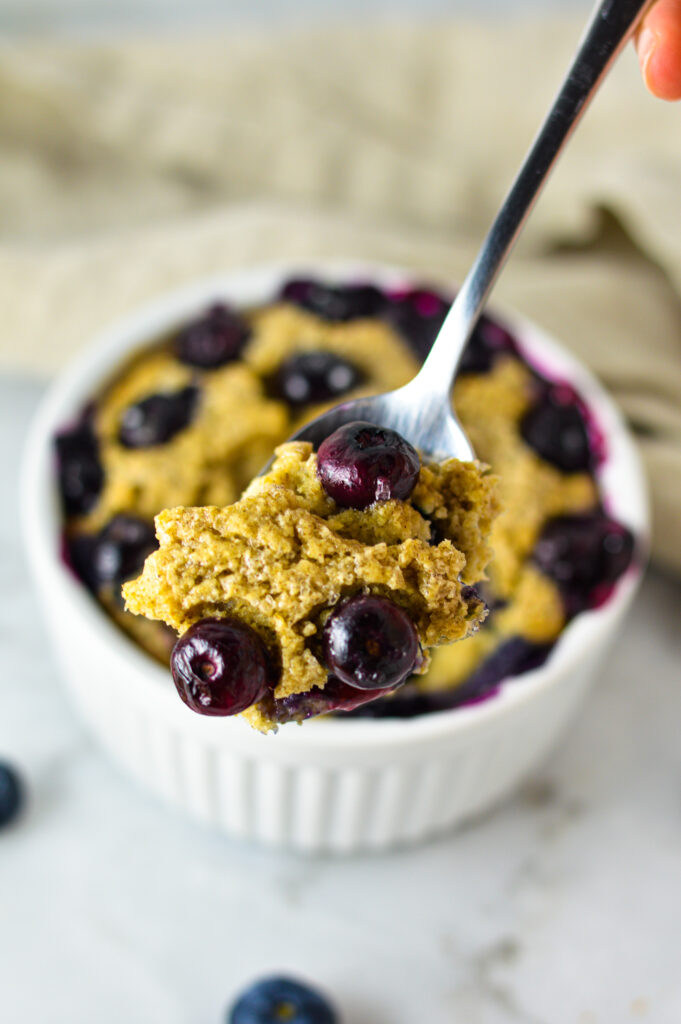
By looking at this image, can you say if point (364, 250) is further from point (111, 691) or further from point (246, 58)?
point (111, 691)

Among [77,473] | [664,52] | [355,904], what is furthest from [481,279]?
[355,904]

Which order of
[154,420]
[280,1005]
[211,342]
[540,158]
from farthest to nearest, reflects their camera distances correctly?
[211,342], [154,420], [280,1005], [540,158]

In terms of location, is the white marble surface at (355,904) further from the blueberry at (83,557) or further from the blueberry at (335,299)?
the blueberry at (335,299)

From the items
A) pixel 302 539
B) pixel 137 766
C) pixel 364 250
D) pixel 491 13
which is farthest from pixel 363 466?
pixel 491 13

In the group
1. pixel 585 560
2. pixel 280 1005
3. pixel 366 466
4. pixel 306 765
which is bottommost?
pixel 280 1005

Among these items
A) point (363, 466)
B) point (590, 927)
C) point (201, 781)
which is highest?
point (363, 466)

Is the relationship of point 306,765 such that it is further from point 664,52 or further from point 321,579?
point 664,52

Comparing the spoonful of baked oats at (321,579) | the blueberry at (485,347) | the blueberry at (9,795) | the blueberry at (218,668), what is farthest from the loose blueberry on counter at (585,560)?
the blueberry at (9,795)
